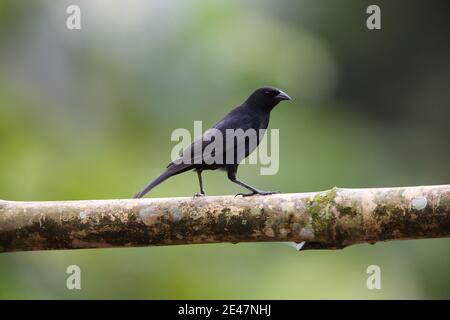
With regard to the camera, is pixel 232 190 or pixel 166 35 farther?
pixel 166 35

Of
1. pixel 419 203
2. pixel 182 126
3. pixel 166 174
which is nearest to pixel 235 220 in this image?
pixel 166 174

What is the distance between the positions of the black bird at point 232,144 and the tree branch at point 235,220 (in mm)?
391

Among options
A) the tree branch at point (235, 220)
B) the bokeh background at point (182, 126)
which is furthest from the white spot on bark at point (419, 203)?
the bokeh background at point (182, 126)

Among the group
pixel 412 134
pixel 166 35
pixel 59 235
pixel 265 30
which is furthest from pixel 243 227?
pixel 412 134

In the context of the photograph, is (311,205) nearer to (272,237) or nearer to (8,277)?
(272,237)

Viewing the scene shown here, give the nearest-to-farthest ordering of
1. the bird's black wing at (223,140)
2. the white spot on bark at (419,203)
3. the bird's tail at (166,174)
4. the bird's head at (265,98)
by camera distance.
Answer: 1. the white spot on bark at (419,203)
2. the bird's tail at (166,174)
3. the bird's black wing at (223,140)
4. the bird's head at (265,98)

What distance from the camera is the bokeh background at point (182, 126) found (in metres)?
7.88

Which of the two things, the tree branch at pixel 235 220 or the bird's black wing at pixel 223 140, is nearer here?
the tree branch at pixel 235 220

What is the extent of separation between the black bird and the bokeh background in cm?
225

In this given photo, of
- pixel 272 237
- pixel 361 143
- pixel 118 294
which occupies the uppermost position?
pixel 361 143

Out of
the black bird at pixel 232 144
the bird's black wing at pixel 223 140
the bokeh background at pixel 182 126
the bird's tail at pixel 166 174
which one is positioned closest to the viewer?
the bird's tail at pixel 166 174

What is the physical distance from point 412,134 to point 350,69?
1.39 m

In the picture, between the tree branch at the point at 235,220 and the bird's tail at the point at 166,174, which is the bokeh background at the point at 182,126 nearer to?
the bird's tail at the point at 166,174

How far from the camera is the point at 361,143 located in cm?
1023
